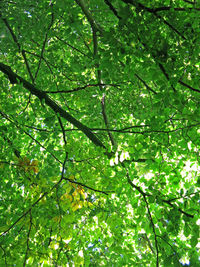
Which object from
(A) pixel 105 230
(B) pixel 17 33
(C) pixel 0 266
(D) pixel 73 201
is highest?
(B) pixel 17 33

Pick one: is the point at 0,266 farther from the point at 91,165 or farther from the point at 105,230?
the point at 91,165

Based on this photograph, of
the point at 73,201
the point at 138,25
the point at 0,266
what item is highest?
the point at 138,25

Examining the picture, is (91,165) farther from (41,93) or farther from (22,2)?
(22,2)

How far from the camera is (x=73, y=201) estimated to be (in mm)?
2453

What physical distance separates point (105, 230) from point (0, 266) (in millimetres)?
1178

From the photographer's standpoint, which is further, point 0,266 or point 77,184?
point 77,184

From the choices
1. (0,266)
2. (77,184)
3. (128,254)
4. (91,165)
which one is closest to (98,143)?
(91,165)

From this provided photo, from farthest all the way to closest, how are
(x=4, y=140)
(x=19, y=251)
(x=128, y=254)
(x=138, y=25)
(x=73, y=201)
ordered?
(x=4, y=140)
(x=128, y=254)
(x=73, y=201)
(x=19, y=251)
(x=138, y=25)

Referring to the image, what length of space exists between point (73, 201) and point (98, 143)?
1643 millimetres

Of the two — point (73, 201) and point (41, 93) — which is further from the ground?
point (41, 93)

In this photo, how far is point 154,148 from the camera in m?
2.76

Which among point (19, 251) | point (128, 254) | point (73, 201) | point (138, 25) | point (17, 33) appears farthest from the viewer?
point (17, 33)

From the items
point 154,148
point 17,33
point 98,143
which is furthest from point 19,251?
point 17,33

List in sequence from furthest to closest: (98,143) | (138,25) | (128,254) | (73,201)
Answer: (98,143) → (128,254) → (73,201) → (138,25)
